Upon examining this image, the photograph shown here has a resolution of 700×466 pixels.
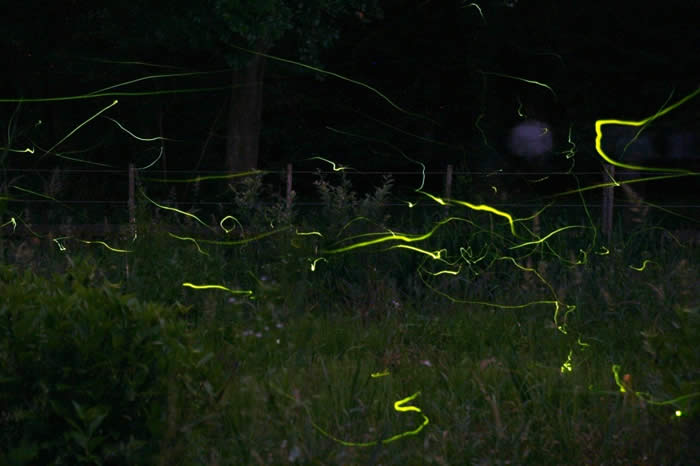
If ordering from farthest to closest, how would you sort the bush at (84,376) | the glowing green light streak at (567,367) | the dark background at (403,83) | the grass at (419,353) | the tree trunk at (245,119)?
the dark background at (403,83), the tree trunk at (245,119), the glowing green light streak at (567,367), the grass at (419,353), the bush at (84,376)

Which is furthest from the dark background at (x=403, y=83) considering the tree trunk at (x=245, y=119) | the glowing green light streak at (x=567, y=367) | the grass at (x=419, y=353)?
the glowing green light streak at (x=567, y=367)

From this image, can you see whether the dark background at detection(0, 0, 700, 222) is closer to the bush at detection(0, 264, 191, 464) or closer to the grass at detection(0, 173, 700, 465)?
the grass at detection(0, 173, 700, 465)

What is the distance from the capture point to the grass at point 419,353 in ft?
12.4

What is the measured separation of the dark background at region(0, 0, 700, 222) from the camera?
700 inches

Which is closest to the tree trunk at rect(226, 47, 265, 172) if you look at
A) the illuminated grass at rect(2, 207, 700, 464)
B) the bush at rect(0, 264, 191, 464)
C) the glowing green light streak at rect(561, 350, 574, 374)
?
the illuminated grass at rect(2, 207, 700, 464)

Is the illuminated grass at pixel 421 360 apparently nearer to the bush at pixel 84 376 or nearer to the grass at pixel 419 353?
the grass at pixel 419 353

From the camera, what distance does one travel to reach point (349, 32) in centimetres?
1942

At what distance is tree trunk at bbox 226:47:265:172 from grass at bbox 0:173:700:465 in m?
7.51

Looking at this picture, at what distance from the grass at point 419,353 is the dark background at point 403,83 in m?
9.83

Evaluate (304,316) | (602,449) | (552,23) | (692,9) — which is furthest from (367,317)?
(692,9)

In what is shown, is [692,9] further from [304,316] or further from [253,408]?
[253,408]

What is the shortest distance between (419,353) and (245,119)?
11016mm

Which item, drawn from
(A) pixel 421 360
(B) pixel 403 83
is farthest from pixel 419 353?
(B) pixel 403 83

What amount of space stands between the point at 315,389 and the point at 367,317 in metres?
1.66
